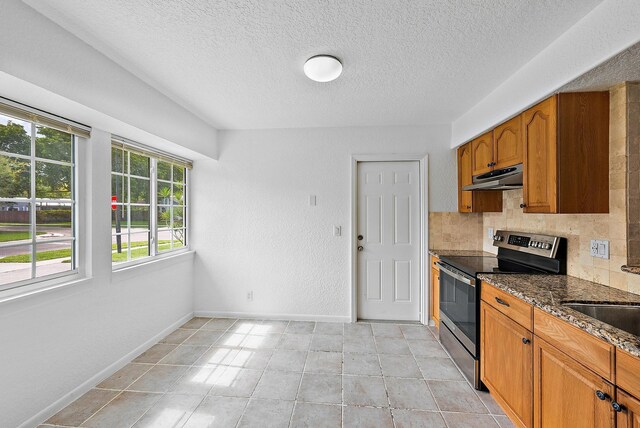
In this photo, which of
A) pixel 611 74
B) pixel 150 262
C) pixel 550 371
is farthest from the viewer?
pixel 150 262

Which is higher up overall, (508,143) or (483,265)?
(508,143)

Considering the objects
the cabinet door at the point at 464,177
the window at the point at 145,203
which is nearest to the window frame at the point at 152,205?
the window at the point at 145,203

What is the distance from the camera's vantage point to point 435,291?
320 centimetres

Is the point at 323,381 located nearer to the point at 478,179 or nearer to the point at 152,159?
the point at 478,179

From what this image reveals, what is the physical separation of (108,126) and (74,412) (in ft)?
6.46

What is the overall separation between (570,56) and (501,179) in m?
0.92

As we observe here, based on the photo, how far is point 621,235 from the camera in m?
1.65

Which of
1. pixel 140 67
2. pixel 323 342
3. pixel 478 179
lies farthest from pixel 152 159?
pixel 478 179

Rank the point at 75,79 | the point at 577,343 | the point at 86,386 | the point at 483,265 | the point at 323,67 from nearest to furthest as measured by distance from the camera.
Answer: the point at 577,343 → the point at 75,79 → the point at 323,67 → the point at 86,386 → the point at 483,265

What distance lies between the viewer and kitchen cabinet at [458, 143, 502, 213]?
2965 millimetres

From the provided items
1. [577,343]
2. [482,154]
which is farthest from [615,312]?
[482,154]

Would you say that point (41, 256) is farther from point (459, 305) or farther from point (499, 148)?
point (499, 148)

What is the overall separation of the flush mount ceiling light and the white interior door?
1.57m

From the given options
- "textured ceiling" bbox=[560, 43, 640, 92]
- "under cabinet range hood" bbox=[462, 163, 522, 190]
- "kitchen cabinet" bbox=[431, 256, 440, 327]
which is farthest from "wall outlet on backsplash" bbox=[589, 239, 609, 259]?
"kitchen cabinet" bbox=[431, 256, 440, 327]
